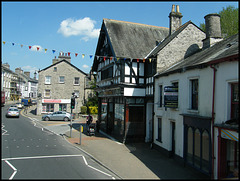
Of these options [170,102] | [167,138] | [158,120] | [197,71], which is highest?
[197,71]

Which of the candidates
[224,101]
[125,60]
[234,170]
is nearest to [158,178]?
[234,170]

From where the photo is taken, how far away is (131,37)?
19.5 meters

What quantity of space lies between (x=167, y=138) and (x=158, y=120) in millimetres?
2026

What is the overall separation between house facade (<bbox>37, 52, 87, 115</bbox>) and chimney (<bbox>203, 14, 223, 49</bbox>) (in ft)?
92.5

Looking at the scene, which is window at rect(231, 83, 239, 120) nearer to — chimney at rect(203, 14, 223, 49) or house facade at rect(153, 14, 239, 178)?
house facade at rect(153, 14, 239, 178)

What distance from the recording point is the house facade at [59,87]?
126 ft

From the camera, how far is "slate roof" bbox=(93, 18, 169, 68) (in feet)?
58.6

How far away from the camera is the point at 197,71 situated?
36.0 feet

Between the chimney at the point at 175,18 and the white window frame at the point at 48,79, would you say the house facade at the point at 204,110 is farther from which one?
the white window frame at the point at 48,79

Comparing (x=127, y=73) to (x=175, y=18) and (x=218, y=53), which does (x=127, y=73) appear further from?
(x=218, y=53)

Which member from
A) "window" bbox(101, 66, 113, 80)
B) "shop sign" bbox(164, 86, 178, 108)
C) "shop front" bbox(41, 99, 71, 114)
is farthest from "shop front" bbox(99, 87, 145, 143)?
"shop front" bbox(41, 99, 71, 114)

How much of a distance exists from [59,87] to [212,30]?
30.3 meters

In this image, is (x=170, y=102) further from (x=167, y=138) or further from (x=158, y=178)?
(x=158, y=178)

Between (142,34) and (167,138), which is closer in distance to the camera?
(167,138)
